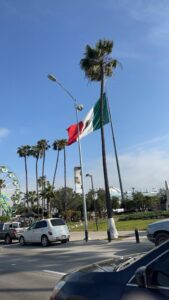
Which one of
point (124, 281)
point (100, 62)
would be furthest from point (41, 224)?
point (124, 281)

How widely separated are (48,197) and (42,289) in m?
70.7

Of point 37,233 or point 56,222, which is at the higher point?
point 56,222

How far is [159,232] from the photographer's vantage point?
15.9 metres

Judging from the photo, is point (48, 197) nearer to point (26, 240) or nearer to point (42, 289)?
point (26, 240)

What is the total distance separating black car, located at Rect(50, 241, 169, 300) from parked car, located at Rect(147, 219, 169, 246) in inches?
439

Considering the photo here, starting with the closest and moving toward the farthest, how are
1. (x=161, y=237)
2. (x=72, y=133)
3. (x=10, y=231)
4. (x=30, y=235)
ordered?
1. (x=161, y=237)
2. (x=30, y=235)
3. (x=72, y=133)
4. (x=10, y=231)

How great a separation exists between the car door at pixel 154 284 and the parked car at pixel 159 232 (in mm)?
11840

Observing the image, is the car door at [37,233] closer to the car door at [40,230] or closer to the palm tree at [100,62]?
the car door at [40,230]

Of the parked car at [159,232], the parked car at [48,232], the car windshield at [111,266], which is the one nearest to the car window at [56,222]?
the parked car at [48,232]

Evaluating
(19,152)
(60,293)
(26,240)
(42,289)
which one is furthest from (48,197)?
(60,293)

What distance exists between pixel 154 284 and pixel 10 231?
31527 millimetres

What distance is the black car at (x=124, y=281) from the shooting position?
3936 mm

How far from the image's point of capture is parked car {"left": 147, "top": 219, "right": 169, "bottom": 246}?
51.6 ft

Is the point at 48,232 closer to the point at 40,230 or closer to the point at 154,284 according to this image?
the point at 40,230
